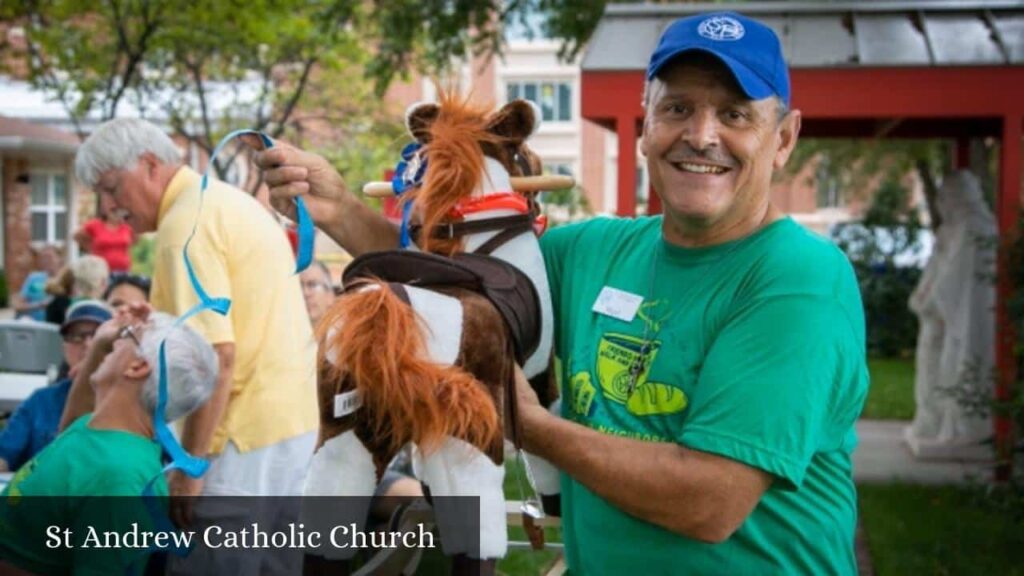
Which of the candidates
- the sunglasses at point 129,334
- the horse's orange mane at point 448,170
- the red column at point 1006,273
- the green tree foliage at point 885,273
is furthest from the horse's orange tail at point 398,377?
the green tree foliage at point 885,273

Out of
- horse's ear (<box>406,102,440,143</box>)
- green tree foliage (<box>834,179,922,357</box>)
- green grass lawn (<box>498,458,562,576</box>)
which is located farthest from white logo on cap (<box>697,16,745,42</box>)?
green tree foliage (<box>834,179,922,357</box>)

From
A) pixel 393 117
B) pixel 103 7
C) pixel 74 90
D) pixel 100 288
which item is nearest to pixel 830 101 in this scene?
pixel 100 288

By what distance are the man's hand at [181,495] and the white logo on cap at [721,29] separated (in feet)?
7.17

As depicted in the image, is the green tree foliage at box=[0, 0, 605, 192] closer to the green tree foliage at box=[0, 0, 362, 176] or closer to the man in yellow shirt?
the green tree foliage at box=[0, 0, 362, 176]

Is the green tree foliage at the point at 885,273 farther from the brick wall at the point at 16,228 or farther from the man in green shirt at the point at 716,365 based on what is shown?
the brick wall at the point at 16,228

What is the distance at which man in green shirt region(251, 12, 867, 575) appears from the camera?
182 centimetres

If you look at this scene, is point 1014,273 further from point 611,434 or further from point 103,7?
point 103,7

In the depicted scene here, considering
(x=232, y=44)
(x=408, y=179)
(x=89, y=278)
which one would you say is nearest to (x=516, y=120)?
(x=408, y=179)

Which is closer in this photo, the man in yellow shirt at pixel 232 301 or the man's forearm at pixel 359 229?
the man's forearm at pixel 359 229

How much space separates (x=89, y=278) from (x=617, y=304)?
6533 millimetres

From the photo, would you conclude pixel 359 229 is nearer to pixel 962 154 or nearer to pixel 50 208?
pixel 962 154

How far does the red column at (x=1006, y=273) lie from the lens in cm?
681

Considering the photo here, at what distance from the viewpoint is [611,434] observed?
1934 mm

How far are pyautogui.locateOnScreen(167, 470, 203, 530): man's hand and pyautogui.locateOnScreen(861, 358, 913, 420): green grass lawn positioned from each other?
6.94 m
